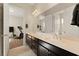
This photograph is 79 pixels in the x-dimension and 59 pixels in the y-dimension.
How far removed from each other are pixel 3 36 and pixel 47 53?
89 centimetres

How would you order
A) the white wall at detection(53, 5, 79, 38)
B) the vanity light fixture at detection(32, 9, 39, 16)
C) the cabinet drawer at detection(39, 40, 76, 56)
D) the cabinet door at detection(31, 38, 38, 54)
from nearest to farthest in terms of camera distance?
1. the cabinet drawer at detection(39, 40, 76, 56)
2. the white wall at detection(53, 5, 79, 38)
3. the vanity light fixture at detection(32, 9, 39, 16)
4. the cabinet door at detection(31, 38, 38, 54)

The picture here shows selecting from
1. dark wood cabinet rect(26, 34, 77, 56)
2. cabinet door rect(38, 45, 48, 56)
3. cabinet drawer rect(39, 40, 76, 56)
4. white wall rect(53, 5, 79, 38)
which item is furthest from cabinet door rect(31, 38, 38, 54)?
white wall rect(53, 5, 79, 38)

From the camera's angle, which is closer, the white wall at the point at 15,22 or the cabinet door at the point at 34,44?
the white wall at the point at 15,22

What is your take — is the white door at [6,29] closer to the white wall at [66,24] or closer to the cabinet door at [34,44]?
the cabinet door at [34,44]

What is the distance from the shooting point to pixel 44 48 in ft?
8.50

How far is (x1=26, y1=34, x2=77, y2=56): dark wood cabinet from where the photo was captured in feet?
6.55

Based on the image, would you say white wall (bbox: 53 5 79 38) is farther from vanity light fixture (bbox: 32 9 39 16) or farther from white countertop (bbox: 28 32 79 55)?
vanity light fixture (bbox: 32 9 39 16)

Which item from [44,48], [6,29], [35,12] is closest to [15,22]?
[6,29]

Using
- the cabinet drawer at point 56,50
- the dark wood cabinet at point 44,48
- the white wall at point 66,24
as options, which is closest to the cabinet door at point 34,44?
the dark wood cabinet at point 44,48

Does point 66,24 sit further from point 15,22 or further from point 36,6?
point 15,22

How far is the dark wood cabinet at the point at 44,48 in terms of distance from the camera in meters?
2.00

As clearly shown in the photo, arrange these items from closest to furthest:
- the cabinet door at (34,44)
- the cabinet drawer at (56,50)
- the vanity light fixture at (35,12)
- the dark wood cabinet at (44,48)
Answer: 1. the cabinet drawer at (56,50)
2. the dark wood cabinet at (44,48)
3. the vanity light fixture at (35,12)
4. the cabinet door at (34,44)

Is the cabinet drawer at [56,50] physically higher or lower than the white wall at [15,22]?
lower

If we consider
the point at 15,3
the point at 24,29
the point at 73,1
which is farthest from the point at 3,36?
the point at 73,1
